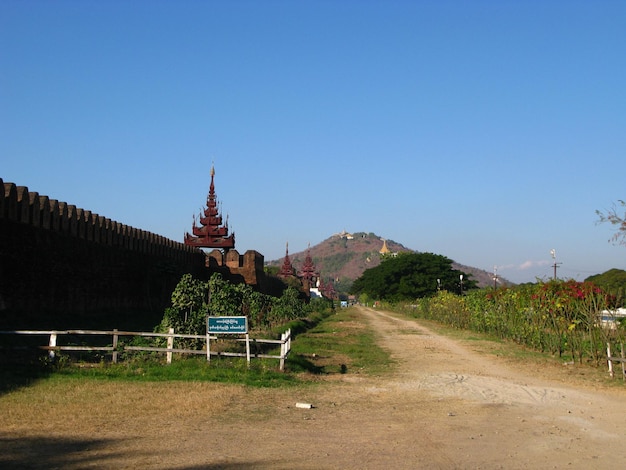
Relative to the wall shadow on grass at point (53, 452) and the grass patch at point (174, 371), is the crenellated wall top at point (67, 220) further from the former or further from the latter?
the wall shadow on grass at point (53, 452)

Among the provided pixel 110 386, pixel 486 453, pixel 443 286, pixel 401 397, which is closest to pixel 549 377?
pixel 401 397

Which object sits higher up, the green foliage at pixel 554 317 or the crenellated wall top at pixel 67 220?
the crenellated wall top at pixel 67 220

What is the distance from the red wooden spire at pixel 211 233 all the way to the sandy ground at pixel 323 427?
35.8 metres

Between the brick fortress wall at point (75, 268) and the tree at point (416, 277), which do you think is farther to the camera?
the tree at point (416, 277)

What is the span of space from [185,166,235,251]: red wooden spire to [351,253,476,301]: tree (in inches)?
1201

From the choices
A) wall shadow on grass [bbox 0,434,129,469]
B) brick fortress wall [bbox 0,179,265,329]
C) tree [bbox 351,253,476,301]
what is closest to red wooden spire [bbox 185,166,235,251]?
brick fortress wall [bbox 0,179,265,329]

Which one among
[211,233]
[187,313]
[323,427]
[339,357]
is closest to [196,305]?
[187,313]

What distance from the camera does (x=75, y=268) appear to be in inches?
808

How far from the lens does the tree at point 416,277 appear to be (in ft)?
246

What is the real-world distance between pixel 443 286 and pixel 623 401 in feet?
212

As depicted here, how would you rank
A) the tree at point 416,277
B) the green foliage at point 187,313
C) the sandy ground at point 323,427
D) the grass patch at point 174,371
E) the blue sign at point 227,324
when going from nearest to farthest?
the sandy ground at point 323,427 → the grass patch at point 174,371 → the blue sign at point 227,324 → the green foliage at point 187,313 → the tree at point 416,277

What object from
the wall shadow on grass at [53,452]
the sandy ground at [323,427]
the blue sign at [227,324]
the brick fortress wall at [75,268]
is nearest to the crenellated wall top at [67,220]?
the brick fortress wall at [75,268]

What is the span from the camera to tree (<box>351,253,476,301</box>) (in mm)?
74938

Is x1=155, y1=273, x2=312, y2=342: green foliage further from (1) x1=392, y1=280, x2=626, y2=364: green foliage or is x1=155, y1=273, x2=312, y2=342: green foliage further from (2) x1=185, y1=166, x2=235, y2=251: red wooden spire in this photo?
(2) x1=185, y1=166, x2=235, y2=251: red wooden spire
